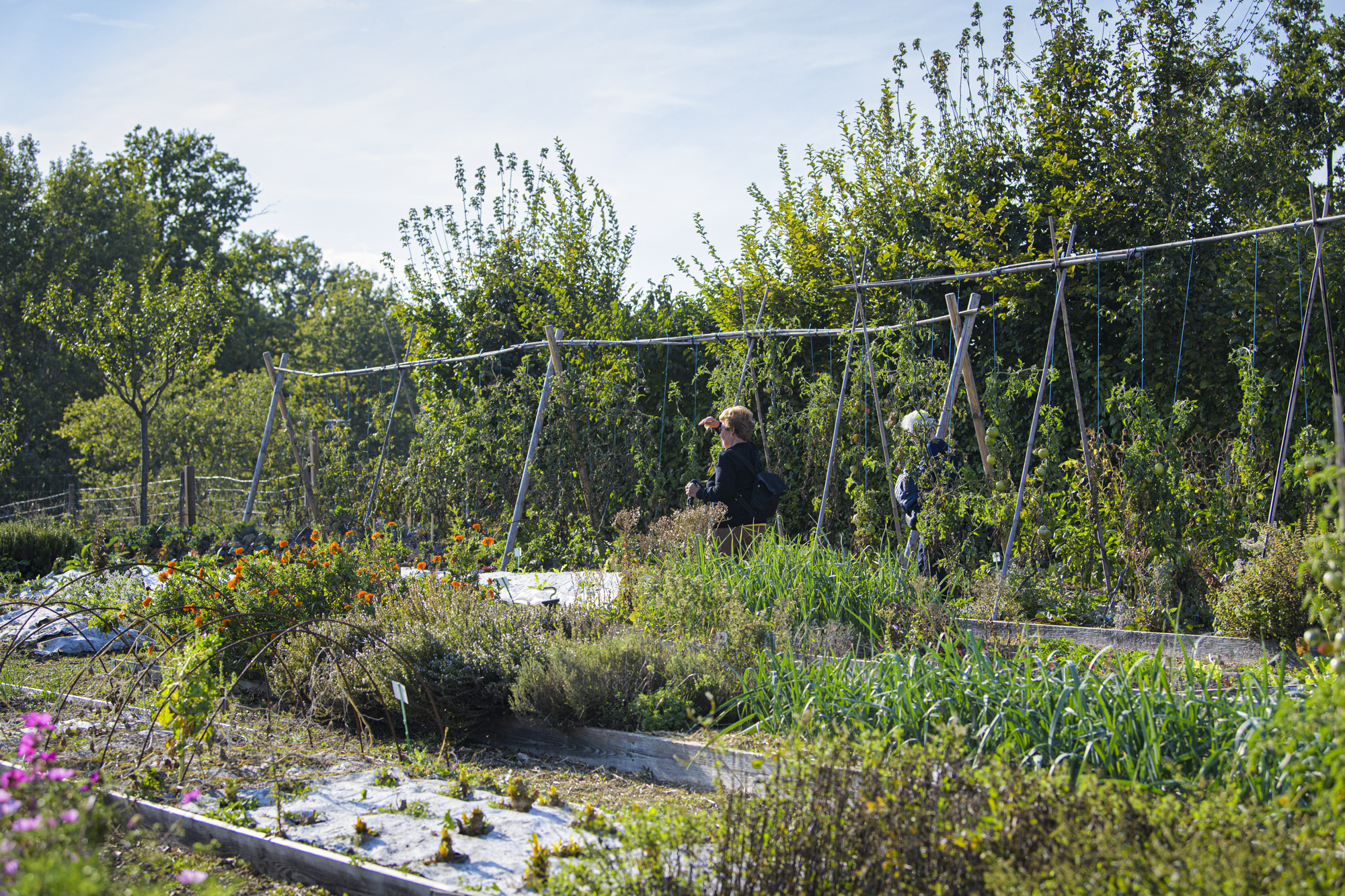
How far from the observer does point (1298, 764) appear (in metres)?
2.28

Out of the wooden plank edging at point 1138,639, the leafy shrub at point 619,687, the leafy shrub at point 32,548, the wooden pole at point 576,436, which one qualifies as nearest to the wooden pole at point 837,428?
the wooden plank edging at point 1138,639

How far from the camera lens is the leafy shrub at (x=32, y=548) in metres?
9.84

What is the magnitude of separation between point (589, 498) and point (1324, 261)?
575cm

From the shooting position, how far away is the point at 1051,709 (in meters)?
2.94

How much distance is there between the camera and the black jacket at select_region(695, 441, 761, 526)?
6.47 meters

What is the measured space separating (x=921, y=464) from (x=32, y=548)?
928 centimetres

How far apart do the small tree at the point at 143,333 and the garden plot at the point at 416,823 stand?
12223mm

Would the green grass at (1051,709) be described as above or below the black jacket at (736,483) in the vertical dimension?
below

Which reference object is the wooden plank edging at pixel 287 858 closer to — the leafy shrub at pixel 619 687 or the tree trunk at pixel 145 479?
the leafy shrub at pixel 619 687

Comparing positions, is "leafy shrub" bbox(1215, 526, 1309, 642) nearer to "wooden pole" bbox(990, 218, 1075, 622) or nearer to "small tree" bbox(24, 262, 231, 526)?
"wooden pole" bbox(990, 218, 1075, 622)

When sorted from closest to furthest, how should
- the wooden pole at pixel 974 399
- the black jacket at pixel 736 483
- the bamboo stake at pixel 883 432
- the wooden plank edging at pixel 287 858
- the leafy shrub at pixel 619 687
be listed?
the wooden plank edging at pixel 287 858, the leafy shrub at pixel 619 687, the wooden pole at pixel 974 399, the black jacket at pixel 736 483, the bamboo stake at pixel 883 432

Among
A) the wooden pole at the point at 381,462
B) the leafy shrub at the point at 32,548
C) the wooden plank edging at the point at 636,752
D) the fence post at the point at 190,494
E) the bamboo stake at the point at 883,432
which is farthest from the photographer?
the fence post at the point at 190,494

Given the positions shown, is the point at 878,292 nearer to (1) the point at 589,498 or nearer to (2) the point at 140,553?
(1) the point at 589,498

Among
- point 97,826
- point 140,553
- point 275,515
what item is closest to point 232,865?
point 97,826
